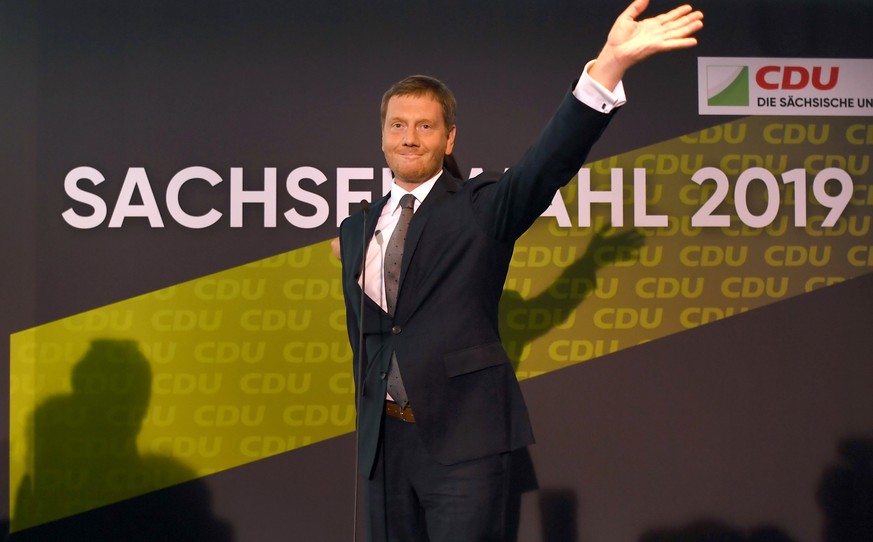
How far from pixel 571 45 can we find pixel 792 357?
168cm

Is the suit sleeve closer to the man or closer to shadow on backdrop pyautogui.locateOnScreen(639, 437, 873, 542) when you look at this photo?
the man

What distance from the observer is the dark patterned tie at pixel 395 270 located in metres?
2.33

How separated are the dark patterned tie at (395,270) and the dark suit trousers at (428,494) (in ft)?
0.26

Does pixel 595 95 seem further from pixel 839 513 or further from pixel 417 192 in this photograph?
pixel 839 513

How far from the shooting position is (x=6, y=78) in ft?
13.4

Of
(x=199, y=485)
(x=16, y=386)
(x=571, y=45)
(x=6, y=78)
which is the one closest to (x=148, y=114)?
(x=6, y=78)

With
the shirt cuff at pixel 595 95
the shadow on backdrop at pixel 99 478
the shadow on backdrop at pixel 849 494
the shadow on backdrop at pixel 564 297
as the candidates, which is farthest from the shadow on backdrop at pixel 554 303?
the shirt cuff at pixel 595 95

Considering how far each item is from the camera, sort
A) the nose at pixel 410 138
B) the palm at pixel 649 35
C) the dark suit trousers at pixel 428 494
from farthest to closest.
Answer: the nose at pixel 410 138 → the dark suit trousers at pixel 428 494 → the palm at pixel 649 35

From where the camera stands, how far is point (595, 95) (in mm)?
2016

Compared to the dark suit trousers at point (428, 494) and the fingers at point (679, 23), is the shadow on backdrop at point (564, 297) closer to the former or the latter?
the dark suit trousers at point (428, 494)

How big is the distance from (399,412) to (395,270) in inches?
14.2

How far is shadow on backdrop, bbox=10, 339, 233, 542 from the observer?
156 inches

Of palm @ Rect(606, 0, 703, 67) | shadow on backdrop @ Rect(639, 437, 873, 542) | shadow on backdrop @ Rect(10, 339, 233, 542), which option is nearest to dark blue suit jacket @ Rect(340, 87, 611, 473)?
palm @ Rect(606, 0, 703, 67)

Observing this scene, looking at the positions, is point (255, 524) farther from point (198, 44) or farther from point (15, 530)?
point (198, 44)
